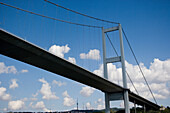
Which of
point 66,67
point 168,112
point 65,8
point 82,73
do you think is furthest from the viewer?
point 168,112

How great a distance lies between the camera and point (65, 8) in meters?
27.1

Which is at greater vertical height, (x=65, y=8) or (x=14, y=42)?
(x=65, y=8)

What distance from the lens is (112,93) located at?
101 ft

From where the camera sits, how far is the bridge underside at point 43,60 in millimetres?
15156

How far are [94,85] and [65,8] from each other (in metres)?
9.03

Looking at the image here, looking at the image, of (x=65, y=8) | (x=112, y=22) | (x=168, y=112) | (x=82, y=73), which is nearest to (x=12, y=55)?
(x=82, y=73)

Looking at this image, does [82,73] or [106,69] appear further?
[106,69]

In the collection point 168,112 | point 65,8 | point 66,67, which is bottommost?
point 168,112

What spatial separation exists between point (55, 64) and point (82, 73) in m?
3.82

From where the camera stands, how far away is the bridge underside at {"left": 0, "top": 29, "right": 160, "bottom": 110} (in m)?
15.2

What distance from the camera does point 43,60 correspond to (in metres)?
18.7

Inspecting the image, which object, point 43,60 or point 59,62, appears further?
point 59,62

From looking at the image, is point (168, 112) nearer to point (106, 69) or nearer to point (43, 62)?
point (106, 69)

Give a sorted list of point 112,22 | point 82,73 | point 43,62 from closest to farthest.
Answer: point 43,62
point 82,73
point 112,22
